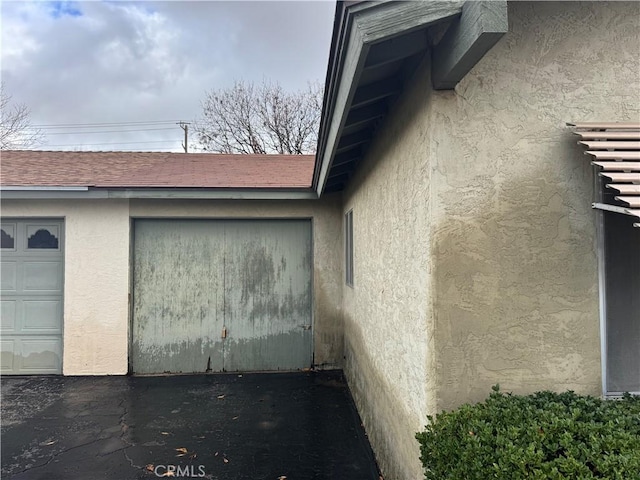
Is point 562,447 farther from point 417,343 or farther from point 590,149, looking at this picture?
point 590,149

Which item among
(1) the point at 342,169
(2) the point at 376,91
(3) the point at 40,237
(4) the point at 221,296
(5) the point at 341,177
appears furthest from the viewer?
(4) the point at 221,296

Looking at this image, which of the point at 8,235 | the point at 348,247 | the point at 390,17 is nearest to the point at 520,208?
the point at 390,17

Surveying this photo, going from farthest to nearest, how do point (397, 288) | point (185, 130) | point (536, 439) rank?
point (185, 130) → point (397, 288) → point (536, 439)

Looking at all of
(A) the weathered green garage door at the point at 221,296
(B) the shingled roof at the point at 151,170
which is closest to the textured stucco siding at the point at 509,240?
(B) the shingled roof at the point at 151,170

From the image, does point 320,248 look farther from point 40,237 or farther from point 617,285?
point 617,285

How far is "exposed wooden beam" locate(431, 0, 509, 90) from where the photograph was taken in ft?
5.30

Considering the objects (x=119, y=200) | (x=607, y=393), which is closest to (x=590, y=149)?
(x=607, y=393)

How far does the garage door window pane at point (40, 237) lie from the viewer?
6535mm

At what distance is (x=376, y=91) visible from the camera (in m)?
2.86

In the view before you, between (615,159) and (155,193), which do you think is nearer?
(615,159)

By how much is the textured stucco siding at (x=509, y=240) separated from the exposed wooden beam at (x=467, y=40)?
0.55ft

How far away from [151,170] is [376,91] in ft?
19.6

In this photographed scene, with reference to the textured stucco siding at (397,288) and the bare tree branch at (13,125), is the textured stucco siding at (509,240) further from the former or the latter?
the bare tree branch at (13,125)

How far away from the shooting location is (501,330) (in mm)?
2182
